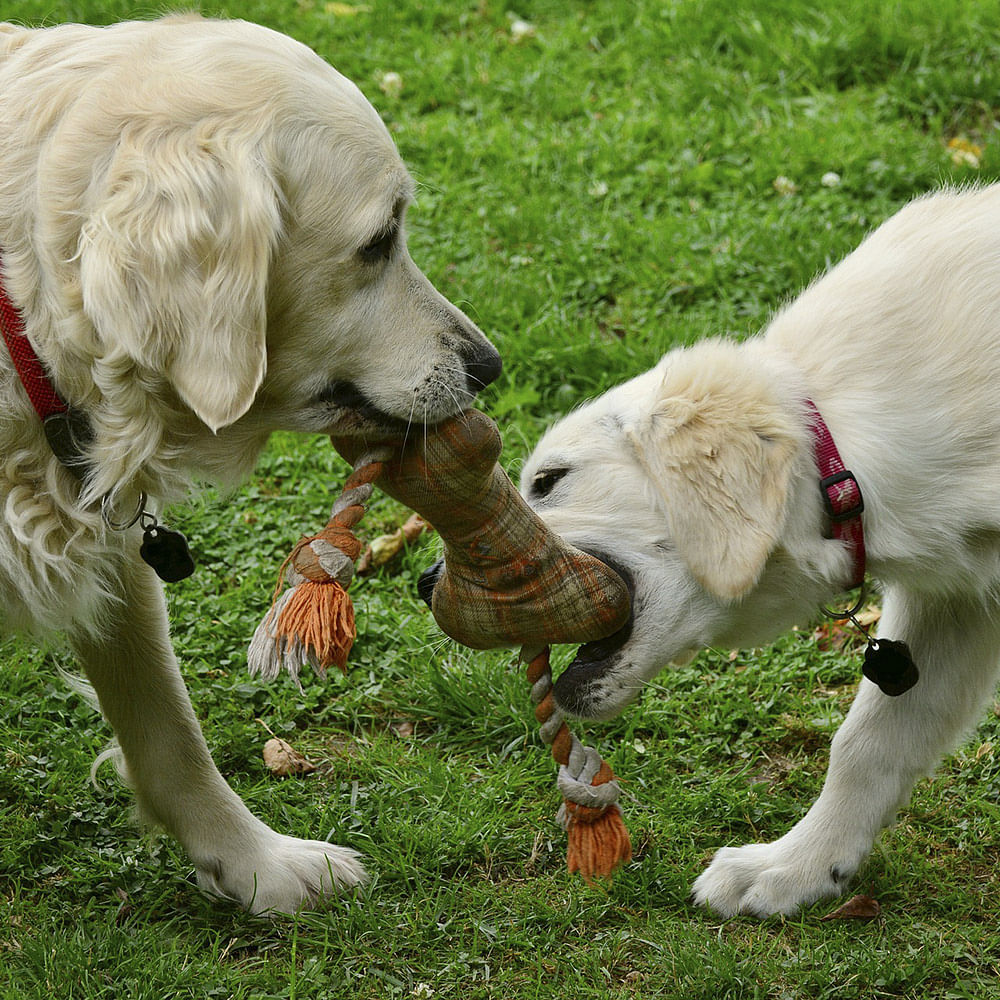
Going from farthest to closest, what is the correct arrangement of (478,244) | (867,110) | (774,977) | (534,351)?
(867,110) < (478,244) < (534,351) < (774,977)

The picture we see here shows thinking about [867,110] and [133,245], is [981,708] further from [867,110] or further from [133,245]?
[867,110]

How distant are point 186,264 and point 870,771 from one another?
1.90 meters

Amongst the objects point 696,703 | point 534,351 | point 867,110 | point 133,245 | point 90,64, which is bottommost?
point 696,703

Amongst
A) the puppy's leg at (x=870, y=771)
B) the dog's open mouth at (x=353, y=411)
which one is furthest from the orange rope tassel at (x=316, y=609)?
the puppy's leg at (x=870, y=771)

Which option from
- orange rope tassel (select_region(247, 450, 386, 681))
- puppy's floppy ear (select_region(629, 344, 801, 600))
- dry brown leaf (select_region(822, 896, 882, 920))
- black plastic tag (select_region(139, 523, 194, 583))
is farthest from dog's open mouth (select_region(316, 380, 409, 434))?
dry brown leaf (select_region(822, 896, 882, 920))

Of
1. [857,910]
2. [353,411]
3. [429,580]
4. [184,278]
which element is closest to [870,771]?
[857,910]

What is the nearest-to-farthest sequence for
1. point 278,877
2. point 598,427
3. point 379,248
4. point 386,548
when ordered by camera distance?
point 379,248
point 598,427
point 278,877
point 386,548

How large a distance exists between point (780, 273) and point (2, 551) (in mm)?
3286

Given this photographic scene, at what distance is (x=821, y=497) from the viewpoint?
2676 mm

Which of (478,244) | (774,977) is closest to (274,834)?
(774,977)

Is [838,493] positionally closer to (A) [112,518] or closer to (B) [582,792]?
(B) [582,792]

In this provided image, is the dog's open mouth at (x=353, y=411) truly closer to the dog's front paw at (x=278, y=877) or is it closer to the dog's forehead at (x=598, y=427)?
the dog's forehead at (x=598, y=427)

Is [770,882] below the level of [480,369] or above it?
below

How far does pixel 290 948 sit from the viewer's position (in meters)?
2.91
